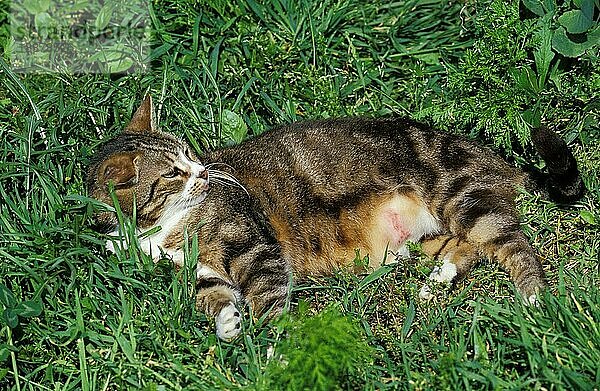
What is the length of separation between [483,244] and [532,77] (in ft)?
3.07

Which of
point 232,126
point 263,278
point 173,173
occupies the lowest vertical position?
point 263,278

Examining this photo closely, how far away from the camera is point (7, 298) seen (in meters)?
3.33

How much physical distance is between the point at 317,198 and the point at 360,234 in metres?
0.27

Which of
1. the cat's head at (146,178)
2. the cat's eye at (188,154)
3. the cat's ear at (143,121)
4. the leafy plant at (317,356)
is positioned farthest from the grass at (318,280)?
the cat's eye at (188,154)

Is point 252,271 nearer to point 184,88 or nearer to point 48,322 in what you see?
point 48,322

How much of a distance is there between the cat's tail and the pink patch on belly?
74 cm

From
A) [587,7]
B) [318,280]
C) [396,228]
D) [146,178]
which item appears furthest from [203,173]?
[587,7]

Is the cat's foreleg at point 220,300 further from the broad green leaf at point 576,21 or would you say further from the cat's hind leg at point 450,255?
the broad green leaf at point 576,21

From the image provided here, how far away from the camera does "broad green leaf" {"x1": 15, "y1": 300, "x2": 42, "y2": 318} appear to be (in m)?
3.30

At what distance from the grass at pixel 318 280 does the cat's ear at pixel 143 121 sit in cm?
29

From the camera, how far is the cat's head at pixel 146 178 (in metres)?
3.70

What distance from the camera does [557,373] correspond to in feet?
9.27

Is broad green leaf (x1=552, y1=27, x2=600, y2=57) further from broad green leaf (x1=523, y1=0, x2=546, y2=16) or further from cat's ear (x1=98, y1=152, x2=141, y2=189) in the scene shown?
cat's ear (x1=98, y1=152, x2=141, y2=189)

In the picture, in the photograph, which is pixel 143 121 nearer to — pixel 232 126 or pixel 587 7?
pixel 232 126
